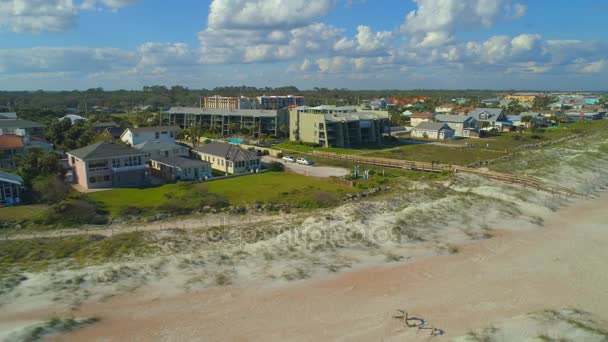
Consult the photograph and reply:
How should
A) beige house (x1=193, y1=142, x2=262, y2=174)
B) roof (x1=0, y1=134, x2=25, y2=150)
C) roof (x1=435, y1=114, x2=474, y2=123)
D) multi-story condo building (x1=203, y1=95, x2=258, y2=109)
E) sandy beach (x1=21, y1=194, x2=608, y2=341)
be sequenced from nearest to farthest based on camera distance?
1. sandy beach (x1=21, y1=194, x2=608, y2=341)
2. beige house (x1=193, y1=142, x2=262, y2=174)
3. roof (x1=0, y1=134, x2=25, y2=150)
4. roof (x1=435, y1=114, x2=474, y2=123)
5. multi-story condo building (x1=203, y1=95, x2=258, y2=109)

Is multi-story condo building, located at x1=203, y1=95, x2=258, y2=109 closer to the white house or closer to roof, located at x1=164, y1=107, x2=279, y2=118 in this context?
roof, located at x1=164, y1=107, x2=279, y2=118

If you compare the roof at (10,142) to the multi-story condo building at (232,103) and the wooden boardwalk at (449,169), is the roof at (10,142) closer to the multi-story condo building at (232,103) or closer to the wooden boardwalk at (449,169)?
the wooden boardwalk at (449,169)

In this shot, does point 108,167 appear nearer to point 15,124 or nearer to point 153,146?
point 153,146

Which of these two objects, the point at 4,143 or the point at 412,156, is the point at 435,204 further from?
the point at 4,143

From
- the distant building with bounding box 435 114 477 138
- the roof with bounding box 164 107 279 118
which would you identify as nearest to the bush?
the roof with bounding box 164 107 279 118

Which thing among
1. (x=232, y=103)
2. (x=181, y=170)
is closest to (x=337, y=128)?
(x=181, y=170)

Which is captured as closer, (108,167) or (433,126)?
(108,167)
